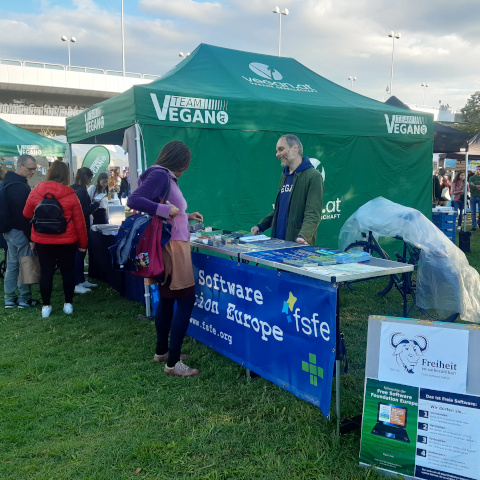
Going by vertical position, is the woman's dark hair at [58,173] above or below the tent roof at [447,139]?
below

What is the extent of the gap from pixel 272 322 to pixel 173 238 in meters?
0.91

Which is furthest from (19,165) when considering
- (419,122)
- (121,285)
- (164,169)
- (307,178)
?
(419,122)

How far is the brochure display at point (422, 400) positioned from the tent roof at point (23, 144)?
10.2 meters

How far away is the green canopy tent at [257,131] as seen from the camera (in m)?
5.23

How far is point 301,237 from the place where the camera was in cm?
358

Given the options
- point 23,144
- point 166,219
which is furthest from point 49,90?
point 166,219

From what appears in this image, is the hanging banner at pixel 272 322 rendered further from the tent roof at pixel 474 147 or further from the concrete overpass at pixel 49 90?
the concrete overpass at pixel 49 90

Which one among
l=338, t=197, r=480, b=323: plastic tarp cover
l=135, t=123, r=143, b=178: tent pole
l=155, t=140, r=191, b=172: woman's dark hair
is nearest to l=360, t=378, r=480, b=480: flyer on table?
l=155, t=140, r=191, b=172: woman's dark hair

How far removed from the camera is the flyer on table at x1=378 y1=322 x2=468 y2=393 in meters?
2.08

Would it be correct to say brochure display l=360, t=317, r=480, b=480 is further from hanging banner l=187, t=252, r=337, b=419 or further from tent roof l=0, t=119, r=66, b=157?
tent roof l=0, t=119, r=66, b=157

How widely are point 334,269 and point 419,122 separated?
19.4 ft

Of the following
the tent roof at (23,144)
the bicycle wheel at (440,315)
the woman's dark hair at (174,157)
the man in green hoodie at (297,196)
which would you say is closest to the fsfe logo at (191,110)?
the man in green hoodie at (297,196)

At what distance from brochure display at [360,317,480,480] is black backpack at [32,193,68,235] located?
140 inches

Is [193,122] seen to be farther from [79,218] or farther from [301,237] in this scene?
[301,237]
